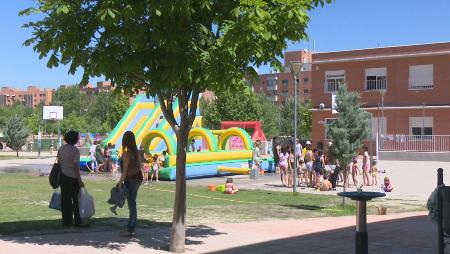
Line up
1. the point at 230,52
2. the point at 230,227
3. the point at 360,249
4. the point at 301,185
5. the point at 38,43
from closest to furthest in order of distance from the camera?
the point at 360,249 → the point at 230,52 → the point at 38,43 → the point at 230,227 → the point at 301,185

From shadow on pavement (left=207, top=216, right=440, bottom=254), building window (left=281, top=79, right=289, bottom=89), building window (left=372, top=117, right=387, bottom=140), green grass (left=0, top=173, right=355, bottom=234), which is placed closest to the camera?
shadow on pavement (left=207, top=216, right=440, bottom=254)

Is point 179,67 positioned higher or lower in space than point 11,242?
higher

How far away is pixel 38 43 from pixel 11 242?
2960 mm

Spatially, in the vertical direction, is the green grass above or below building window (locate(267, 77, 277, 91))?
below

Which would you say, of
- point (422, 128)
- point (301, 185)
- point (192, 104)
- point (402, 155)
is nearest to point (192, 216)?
point (192, 104)

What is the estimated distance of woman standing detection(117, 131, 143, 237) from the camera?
9258mm

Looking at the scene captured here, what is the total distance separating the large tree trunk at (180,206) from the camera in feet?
27.3

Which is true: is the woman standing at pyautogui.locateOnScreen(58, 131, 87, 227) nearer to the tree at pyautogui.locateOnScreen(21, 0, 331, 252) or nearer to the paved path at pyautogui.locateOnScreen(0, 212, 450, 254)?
the paved path at pyautogui.locateOnScreen(0, 212, 450, 254)

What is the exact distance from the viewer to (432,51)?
44.2 metres

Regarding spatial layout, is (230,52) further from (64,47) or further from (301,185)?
(301,185)

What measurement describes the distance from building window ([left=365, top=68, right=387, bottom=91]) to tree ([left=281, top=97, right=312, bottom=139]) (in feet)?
75.8

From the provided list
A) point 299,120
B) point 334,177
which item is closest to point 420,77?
point 334,177

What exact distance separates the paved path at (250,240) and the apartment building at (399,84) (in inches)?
1322

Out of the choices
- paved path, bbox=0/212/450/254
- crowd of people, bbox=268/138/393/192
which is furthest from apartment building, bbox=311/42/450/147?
paved path, bbox=0/212/450/254
